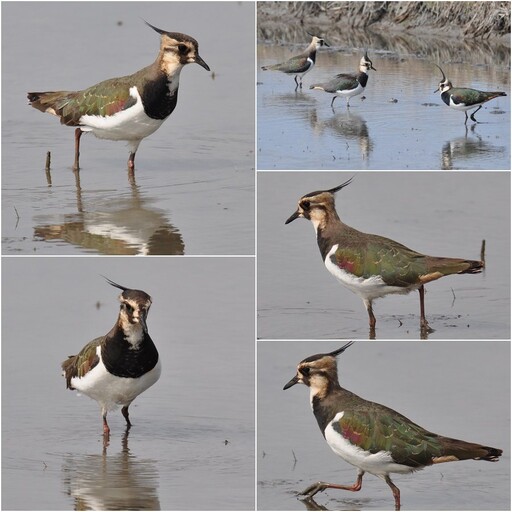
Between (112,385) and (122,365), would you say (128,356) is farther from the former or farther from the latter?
(112,385)

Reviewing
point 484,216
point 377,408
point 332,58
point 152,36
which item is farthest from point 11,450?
point 332,58

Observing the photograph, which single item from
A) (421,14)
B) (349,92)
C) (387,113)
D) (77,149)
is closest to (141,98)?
(77,149)

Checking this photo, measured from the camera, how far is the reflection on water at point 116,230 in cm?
869

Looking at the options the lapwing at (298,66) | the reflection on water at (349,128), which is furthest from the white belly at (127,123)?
the lapwing at (298,66)

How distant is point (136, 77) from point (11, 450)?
11.0 ft

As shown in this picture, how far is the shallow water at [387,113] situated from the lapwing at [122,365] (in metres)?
2.45

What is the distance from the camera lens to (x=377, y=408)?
748 centimetres

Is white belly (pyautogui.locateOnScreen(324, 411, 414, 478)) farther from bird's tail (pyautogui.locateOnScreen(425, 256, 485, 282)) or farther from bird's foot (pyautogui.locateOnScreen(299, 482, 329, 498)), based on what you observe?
bird's tail (pyautogui.locateOnScreen(425, 256, 485, 282))

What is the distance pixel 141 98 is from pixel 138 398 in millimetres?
2370

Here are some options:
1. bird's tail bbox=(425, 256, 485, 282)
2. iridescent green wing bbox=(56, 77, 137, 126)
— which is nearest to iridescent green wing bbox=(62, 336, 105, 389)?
iridescent green wing bbox=(56, 77, 137, 126)

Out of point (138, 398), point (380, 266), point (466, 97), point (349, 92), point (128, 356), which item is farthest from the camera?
point (349, 92)

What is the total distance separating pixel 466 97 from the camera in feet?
38.3

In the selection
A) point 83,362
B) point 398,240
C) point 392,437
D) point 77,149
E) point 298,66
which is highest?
point 298,66

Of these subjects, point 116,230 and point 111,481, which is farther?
point 116,230
